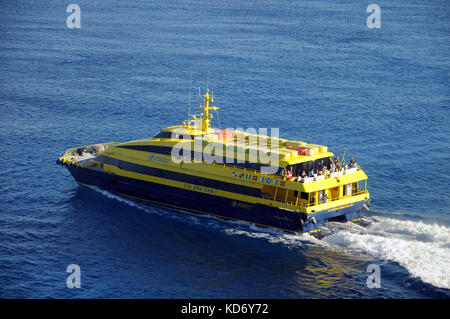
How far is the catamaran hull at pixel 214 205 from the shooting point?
A: 44.5 metres

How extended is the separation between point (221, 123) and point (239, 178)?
967 inches

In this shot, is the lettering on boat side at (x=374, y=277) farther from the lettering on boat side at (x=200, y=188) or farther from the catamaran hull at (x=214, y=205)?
the lettering on boat side at (x=200, y=188)

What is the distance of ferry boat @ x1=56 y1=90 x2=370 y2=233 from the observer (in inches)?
1769

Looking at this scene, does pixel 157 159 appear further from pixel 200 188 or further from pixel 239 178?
pixel 239 178

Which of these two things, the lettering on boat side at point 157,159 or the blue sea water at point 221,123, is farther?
the lettering on boat side at point 157,159

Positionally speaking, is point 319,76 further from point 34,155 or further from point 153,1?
point 153,1

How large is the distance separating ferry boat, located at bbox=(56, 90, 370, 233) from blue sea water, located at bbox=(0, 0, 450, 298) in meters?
1.27

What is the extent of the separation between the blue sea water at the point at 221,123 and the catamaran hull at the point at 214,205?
756 millimetres
